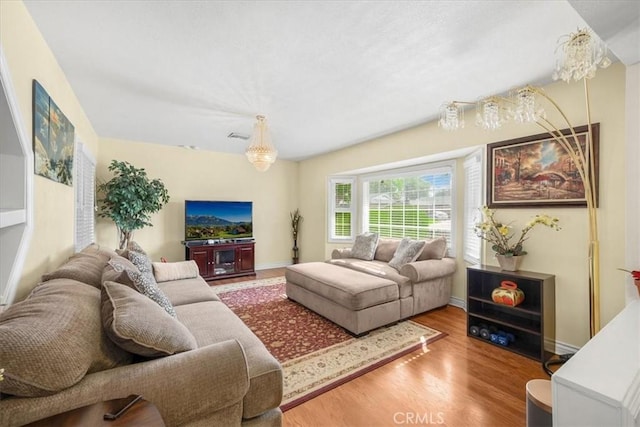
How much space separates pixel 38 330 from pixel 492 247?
3.38m

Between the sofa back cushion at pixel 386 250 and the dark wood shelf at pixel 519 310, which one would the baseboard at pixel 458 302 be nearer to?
the dark wood shelf at pixel 519 310

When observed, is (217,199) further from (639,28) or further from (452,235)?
(639,28)

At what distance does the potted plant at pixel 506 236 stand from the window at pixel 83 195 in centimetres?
433

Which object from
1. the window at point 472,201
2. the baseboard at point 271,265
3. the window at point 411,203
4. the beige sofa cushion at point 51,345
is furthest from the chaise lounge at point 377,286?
the baseboard at point 271,265

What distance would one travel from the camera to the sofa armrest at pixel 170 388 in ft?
2.70

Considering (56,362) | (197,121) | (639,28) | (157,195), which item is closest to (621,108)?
(639,28)

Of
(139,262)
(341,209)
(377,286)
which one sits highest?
(341,209)

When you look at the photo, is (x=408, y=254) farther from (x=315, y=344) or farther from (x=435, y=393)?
(x=435, y=393)

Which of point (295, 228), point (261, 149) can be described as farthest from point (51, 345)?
point (295, 228)

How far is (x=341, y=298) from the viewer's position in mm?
2748

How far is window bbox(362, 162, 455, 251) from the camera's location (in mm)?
3867

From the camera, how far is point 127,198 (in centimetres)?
396

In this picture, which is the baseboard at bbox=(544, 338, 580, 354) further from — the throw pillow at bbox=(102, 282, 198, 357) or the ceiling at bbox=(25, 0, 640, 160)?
the throw pillow at bbox=(102, 282, 198, 357)

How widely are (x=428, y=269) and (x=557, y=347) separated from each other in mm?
1294
